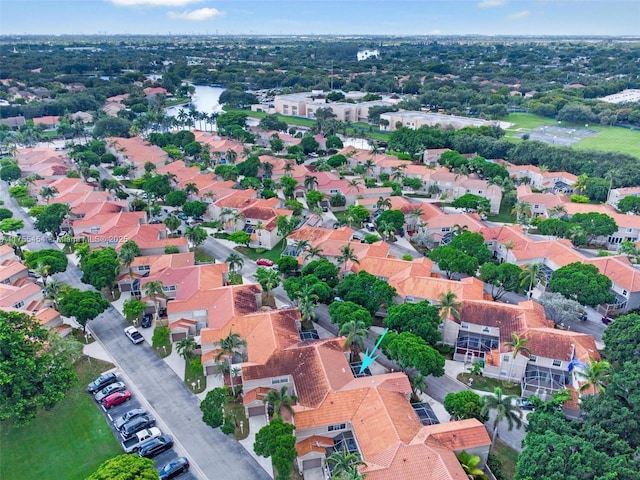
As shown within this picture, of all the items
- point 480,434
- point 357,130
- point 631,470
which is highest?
point 357,130

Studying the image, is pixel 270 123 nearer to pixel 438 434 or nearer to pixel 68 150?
pixel 68 150

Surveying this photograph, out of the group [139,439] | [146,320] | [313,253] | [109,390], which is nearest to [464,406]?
[139,439]

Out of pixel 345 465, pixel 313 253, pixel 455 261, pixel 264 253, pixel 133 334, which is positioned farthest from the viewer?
pixel 264 253

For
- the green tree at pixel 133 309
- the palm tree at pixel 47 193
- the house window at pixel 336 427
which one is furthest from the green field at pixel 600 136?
the palm tree at pixel 47 193

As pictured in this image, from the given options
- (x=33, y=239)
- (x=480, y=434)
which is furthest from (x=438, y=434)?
(x=33, y=239)

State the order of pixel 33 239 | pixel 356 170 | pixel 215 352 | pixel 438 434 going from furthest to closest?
pixel 356 170
pixel 33 239
pixel 215 352
pixel 438 434

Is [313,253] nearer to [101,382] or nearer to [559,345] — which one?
[101,382]

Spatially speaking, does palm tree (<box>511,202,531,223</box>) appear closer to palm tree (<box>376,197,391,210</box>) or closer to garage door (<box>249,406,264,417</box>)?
palm tree (<box>376,197,391,210</box>)

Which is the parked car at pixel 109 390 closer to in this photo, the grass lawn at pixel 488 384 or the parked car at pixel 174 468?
the parked car at pixel 174 468
